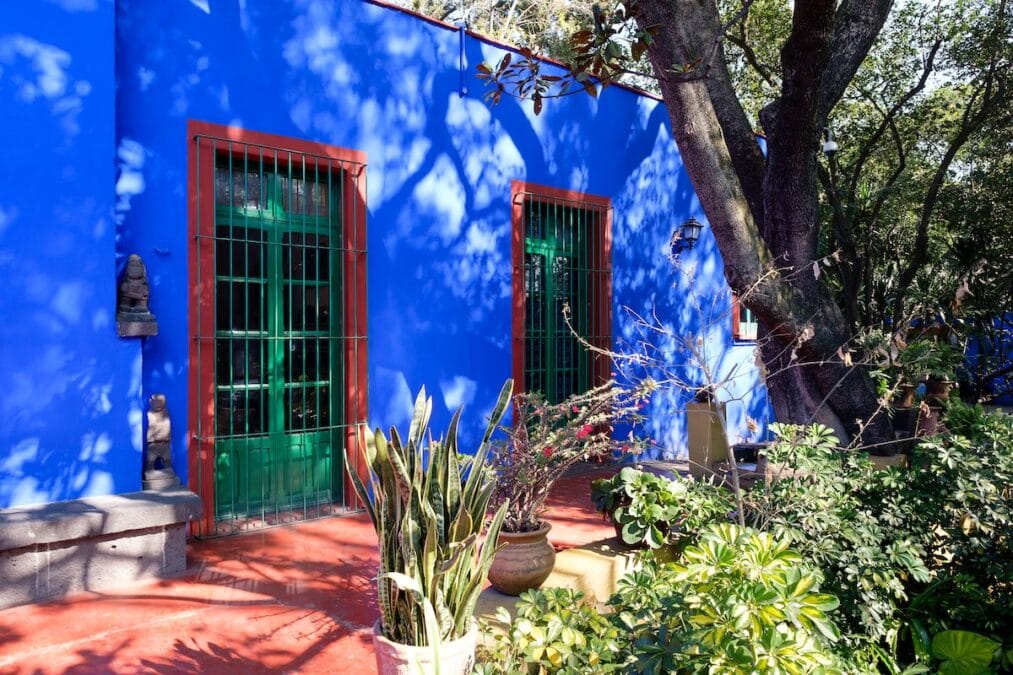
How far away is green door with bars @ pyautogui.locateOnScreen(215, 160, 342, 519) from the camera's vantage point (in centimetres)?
497

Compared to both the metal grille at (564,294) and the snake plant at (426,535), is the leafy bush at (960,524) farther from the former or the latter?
the metal grille at (564,294)

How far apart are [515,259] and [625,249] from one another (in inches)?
65.1

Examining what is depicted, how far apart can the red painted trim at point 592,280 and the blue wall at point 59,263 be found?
3.31 meters

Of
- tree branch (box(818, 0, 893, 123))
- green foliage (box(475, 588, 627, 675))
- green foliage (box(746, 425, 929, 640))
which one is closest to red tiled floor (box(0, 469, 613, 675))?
green foliage (box(475, 588, 627, 675))

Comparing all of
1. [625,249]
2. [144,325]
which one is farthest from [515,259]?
[144,325]

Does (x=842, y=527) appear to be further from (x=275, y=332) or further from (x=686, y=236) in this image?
(x=686, y=236)

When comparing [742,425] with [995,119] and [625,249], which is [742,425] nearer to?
[625,249]

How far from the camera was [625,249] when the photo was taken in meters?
7.79

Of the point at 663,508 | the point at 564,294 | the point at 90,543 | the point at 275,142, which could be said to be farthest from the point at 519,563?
the point at 564,294

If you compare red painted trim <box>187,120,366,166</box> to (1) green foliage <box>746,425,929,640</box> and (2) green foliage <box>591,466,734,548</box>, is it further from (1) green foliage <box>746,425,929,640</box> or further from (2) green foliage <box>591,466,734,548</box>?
(1) green foliage <box>746,425,929,640</box>

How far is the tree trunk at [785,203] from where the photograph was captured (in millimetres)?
4656

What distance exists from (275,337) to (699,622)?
3.86 m

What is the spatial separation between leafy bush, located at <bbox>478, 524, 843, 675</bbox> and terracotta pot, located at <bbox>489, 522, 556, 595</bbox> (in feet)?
1.65

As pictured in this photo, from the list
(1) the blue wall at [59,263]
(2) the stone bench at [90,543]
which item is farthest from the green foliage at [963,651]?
(1) the blue wall at [59,263]
